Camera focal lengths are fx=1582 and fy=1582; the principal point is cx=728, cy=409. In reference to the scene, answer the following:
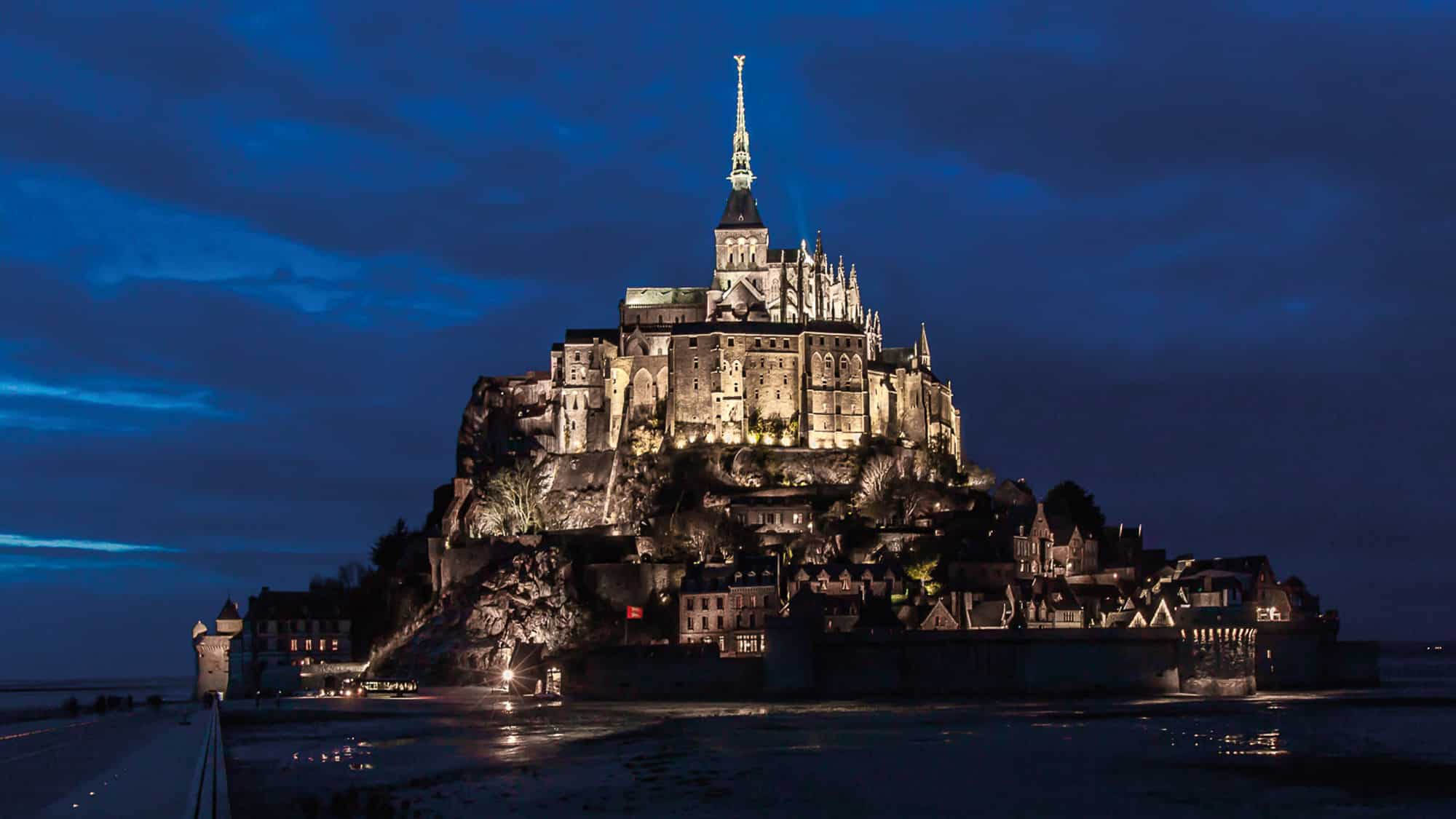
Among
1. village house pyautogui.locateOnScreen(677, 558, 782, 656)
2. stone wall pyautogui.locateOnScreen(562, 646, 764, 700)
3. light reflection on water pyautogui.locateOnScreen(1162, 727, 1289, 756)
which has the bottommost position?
light reflection on water pyautogui.locateOnScreen(1162, 727, 1289, 756)

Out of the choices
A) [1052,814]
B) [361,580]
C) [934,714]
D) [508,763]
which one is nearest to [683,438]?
[361,580]

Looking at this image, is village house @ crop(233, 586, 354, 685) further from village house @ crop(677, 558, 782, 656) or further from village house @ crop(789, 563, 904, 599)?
village house @ crop(789, 563, 904, 599)

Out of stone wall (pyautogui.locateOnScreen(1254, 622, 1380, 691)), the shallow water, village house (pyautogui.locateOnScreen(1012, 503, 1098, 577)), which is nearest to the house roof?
the shallow water

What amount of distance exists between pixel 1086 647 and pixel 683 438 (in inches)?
1679

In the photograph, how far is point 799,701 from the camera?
81500 millimetres

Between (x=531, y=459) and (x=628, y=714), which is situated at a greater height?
(x=531, y=459)

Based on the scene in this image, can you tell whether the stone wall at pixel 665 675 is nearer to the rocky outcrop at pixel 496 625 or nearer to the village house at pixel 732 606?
the village house at pixel 732 606

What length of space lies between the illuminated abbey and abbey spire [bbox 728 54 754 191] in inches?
233

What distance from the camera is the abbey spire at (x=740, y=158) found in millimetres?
140000

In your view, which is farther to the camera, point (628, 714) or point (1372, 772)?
point (628, 714)

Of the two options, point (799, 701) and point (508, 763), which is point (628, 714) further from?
point (508, 763)

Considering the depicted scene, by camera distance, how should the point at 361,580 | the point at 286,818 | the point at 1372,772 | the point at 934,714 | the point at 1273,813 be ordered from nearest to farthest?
1. the point at 286,818
2. the point at 1273,813
3. the point at 1372,772
4. the point at 934,714
5. the point at 361,580

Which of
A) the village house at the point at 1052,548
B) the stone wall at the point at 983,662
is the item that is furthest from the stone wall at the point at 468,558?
the village house at the point at 1052,548

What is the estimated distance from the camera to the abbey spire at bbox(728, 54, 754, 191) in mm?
140000
